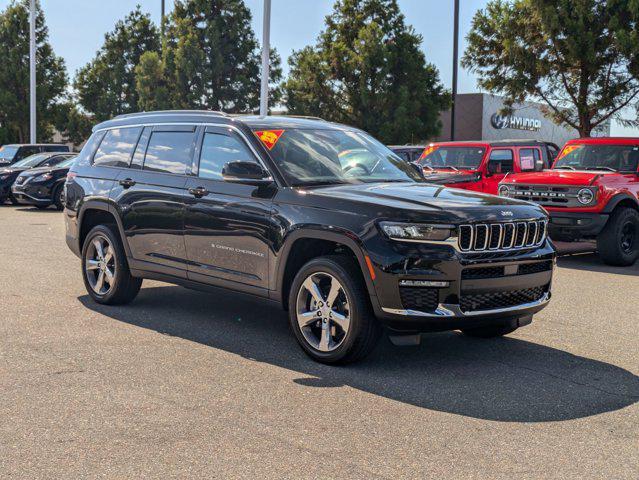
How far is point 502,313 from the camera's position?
580 cm

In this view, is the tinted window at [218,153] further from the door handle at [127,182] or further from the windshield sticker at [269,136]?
the door handle at [127,182]

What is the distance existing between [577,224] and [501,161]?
3.81m

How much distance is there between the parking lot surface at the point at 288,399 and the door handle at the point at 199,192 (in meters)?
1.15

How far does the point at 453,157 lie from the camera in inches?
629

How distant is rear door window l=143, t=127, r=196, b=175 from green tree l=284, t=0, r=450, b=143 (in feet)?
70.0

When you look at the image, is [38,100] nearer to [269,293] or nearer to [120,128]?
[120,128]

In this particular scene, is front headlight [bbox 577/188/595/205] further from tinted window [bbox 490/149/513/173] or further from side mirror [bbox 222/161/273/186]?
side mirror [bbox 222/161/273/186]

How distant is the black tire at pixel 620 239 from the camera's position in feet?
39.5

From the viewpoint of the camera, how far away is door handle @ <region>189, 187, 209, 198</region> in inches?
272

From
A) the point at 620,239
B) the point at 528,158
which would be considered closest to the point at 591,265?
the point at 620,239

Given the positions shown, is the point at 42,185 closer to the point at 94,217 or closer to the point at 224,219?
the point at 94,217

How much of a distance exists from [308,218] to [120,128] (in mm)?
3070

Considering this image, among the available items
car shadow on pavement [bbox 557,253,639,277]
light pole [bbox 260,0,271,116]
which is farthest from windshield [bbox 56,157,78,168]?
car shadow on pavement [bbox 557,253,639,277]

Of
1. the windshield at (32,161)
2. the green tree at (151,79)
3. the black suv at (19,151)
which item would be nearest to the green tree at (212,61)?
the green tree at (151,79)
